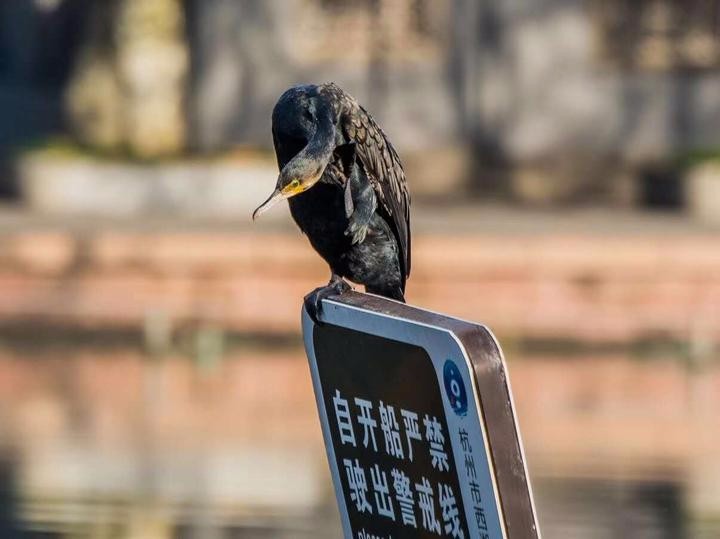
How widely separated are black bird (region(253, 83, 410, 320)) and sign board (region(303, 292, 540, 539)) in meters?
0.44

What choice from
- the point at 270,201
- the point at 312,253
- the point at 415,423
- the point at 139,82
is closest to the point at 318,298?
the point at 270,201

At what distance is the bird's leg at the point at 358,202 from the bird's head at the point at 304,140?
227mm

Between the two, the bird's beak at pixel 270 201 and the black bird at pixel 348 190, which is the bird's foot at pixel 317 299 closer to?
the black bird at pixel 348 190

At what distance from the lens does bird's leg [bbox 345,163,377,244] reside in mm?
3982

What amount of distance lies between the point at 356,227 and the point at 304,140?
0.31 metres

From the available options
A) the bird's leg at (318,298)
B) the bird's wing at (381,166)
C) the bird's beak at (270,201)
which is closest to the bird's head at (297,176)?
the bird's beak at (270,201)

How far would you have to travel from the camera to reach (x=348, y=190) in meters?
3.98

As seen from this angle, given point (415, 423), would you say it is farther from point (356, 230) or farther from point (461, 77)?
point (461, 77)

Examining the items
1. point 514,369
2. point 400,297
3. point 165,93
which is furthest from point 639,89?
point 400,297

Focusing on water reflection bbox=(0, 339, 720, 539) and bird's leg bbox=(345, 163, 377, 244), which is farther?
water reflection bbox=(0, 339, 720, 539)

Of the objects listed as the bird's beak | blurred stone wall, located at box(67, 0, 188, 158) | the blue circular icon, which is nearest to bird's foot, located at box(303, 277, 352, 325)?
the bird's beak

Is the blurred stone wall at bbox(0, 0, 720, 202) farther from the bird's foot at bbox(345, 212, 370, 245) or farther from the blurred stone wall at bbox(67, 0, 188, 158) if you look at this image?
the bird's foot at bbox(345, 212, 370, 245)

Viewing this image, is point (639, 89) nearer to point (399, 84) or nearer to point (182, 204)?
point (399, 84)

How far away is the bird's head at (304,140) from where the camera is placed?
3295 millimetres
